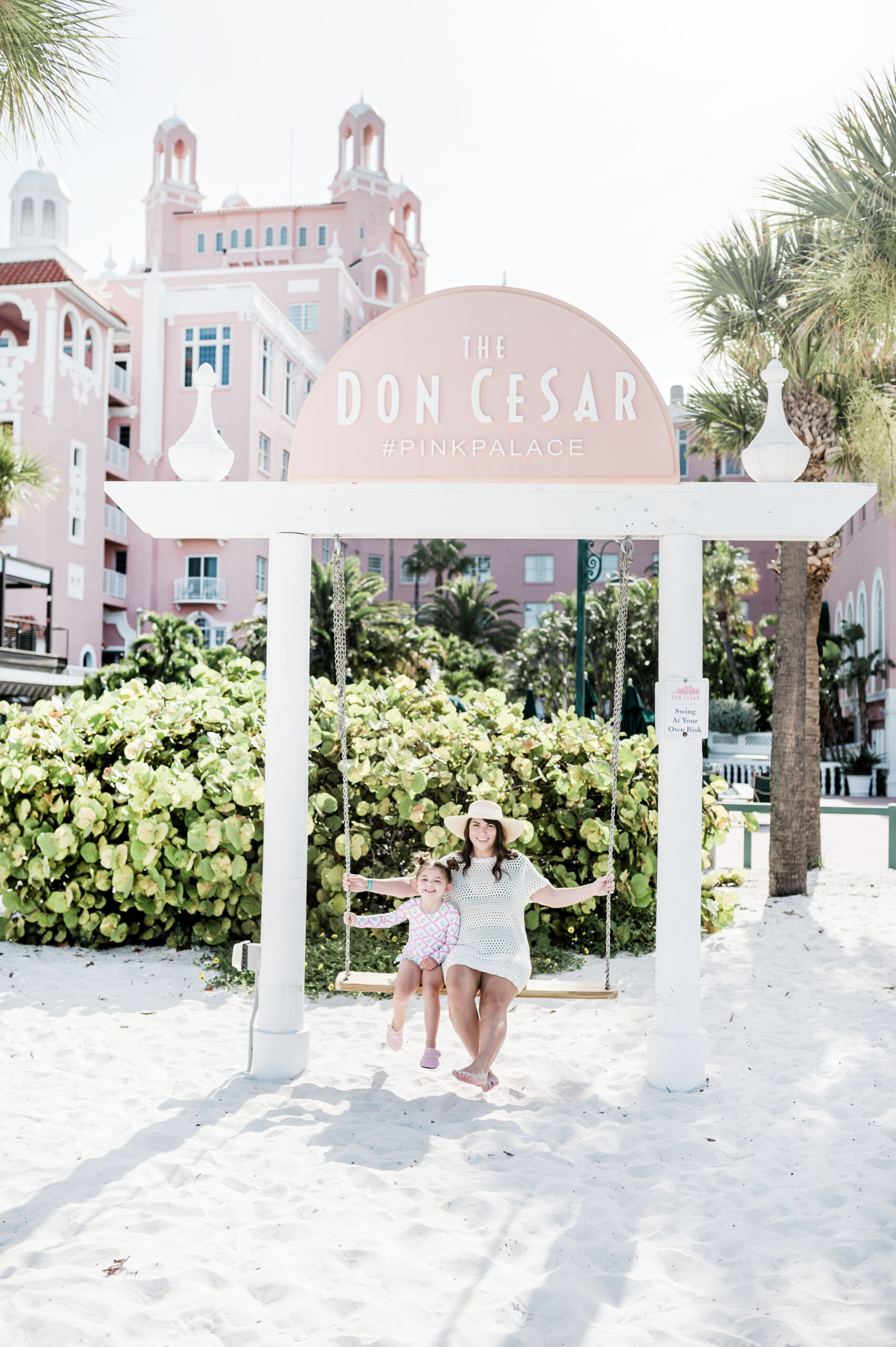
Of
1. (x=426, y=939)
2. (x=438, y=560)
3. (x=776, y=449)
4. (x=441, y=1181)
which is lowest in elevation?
(x=441, y=1181)

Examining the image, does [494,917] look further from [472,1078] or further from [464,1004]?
[472,1078]

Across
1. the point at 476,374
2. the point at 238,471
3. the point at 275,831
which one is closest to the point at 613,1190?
the point at 275,831

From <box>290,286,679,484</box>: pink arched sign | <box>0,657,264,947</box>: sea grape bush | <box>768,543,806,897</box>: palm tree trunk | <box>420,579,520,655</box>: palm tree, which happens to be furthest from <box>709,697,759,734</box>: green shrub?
<box>290,286,679,484</box>: pink arched sign

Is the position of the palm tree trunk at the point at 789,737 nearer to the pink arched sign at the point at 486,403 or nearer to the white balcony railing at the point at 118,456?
the pink arched sign at the point at 486,403

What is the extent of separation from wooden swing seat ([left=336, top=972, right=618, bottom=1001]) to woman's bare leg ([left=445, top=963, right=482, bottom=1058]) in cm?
9

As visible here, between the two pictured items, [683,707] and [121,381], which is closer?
[683,707]

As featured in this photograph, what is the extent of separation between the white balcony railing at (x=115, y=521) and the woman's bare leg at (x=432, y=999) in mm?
32235

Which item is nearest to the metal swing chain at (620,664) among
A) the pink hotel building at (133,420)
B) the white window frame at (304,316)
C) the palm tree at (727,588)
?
the pink hotel building at (133,420)

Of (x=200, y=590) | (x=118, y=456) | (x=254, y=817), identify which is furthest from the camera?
(x=200, y=590)

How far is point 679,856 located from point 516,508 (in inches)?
71.0

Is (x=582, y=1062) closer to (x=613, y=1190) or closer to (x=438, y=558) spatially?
(x=613, y=1190)

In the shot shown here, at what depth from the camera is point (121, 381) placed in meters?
36.4

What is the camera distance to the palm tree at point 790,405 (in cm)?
995

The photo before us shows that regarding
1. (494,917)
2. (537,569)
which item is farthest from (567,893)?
(537,569)
